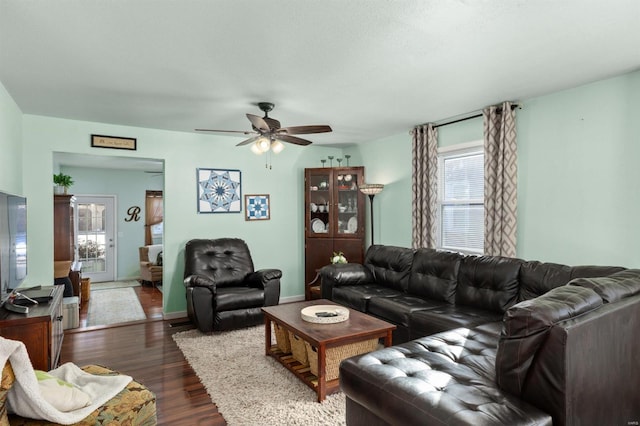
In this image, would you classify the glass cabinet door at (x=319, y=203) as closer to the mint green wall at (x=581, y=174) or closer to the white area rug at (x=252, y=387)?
the white area rug at (x=252, y=387)

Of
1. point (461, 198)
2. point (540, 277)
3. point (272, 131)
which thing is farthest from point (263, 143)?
point (540, 277)

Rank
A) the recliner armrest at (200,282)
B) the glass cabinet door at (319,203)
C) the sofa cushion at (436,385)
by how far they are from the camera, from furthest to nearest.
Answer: the glass cabinet door at (319,203) → the recliner armrest at (200,282) → the sofa cushion at (436,385)

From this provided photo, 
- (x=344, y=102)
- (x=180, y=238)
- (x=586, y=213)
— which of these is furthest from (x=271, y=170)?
(x=586, y=213)

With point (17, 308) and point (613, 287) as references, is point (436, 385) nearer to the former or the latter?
point (613, 287)

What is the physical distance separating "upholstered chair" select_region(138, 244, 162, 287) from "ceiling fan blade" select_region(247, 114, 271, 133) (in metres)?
4.83

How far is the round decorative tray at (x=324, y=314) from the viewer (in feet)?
10.1

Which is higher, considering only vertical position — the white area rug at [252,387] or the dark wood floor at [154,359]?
the white area rug at [252,387]

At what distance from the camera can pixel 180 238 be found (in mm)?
5008

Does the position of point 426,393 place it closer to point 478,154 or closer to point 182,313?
point 478,154

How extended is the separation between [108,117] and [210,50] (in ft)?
7.71

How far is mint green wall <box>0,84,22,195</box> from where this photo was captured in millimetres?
3187

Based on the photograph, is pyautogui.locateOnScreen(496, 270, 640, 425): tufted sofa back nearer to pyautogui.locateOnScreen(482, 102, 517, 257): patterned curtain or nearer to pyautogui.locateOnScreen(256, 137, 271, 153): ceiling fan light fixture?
pyautogui.locateOnScreen(482, 102, 517, 257): patterned curtain

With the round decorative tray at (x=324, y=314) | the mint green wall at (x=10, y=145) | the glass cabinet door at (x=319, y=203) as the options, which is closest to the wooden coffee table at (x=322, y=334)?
the round decorative tray at (x=324, y=314)

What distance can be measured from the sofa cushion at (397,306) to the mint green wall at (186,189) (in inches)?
90.4
